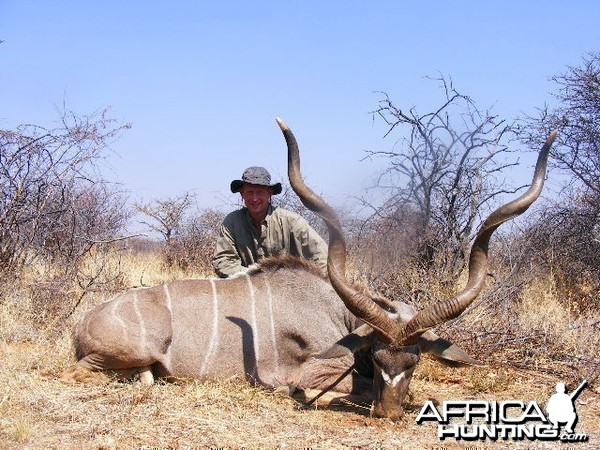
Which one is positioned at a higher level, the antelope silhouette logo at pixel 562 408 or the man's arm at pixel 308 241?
the man's arm at pixel 308 241

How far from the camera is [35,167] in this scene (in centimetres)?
585

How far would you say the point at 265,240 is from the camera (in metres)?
4.92

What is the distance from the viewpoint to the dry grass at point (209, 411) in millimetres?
2979

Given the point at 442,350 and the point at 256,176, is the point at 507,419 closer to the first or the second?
the point at 442,350

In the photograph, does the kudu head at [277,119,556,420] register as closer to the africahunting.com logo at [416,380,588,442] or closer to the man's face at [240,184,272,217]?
the africahunting.com logo at [416,380,588,442]

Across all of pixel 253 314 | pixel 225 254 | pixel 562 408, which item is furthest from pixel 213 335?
pixel 562 408

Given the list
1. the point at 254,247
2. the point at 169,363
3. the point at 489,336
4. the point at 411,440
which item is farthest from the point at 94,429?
the point at 489,336

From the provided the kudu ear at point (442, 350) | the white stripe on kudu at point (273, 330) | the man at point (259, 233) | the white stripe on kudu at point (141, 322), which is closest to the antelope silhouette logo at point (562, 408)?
the kudu ear at point (442, 350)

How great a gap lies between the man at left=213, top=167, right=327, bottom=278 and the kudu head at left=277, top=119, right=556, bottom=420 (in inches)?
43.8

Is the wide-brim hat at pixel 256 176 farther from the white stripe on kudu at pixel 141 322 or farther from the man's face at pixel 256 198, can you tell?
the white stripe on kudu at pixel 141 322

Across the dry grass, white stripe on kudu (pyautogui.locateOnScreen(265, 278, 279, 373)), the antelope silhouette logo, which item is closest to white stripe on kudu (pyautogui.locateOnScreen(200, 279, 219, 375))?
the dry grass

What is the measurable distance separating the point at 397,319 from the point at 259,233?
1.66 metres

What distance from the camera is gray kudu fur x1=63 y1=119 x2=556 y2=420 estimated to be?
11.6 ft

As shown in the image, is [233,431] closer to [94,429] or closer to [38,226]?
[94,429]
